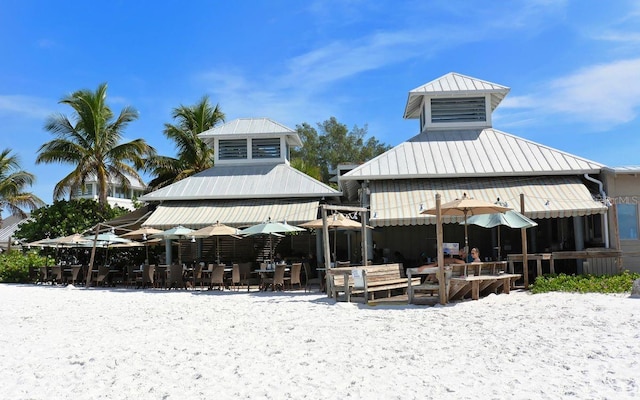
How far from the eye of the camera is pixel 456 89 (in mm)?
18344

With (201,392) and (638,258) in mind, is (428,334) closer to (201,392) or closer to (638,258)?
(201,392)

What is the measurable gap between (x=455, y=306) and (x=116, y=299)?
819cm

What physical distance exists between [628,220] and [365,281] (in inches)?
331

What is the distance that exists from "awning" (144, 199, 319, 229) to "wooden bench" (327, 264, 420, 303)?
165 inches

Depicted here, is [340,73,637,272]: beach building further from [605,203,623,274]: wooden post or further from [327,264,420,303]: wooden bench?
[327,264,420,303]: wooden bench

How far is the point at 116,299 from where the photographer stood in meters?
13.5

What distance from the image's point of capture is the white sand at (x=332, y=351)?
559 centimetres

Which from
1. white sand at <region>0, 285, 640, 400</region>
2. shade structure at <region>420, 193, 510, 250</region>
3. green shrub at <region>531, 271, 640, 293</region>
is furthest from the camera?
green shrub at <region>531, 271, 640, 293</region>

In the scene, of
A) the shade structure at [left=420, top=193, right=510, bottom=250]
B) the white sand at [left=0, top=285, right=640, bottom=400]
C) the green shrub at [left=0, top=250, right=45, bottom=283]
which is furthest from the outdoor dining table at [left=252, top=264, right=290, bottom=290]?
the green shrub at [left=0, top=250, right=45, bottom=283]

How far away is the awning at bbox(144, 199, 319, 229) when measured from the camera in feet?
55.1

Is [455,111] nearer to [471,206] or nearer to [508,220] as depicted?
[508,220]

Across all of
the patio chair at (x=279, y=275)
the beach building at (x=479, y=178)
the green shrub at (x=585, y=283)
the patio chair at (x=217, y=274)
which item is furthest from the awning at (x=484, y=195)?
the patio chair at (x=217, y=274)

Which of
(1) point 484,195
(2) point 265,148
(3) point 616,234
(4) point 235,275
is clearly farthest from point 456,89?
(4) point 235,275

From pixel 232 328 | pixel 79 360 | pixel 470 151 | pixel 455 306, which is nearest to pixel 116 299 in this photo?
pixel 232 328
